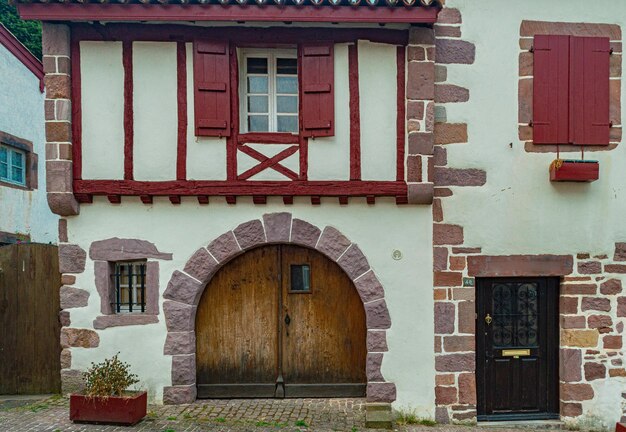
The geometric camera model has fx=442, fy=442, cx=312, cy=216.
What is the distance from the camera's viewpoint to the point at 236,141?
5.18 metres

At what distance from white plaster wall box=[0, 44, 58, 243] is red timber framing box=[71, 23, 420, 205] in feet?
15.1

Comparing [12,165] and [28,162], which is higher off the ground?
[28,162]

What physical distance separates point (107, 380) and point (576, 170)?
5783 mm

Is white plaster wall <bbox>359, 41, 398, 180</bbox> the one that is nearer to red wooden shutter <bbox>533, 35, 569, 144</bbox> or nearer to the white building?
red wooden shutter <bbox>533, 35, 569, 144</bbox>

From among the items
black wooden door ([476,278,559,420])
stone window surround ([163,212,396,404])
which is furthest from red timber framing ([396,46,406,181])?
black wooden door ([476,278,559,420])

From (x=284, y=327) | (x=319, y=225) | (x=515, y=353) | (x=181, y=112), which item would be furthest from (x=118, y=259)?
(x=515, y=353)

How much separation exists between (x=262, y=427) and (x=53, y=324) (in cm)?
303

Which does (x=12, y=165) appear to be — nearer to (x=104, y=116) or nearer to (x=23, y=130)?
(x=23, y=130)

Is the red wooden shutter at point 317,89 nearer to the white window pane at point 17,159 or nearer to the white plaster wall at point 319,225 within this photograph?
the white plaster wall at point 319,225

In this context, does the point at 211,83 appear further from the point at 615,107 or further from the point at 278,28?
the point at 615,107

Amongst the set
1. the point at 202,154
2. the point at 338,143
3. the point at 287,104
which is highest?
→ the point at 287,104

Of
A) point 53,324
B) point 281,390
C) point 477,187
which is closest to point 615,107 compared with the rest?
point 477,187

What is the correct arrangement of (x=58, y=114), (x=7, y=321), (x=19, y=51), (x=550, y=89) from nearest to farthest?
(x=58, y=114) < (x=550, y=89) < (x=7, y=321) < (x=19, y=51)

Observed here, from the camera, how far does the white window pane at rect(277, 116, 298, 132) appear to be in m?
5.43
